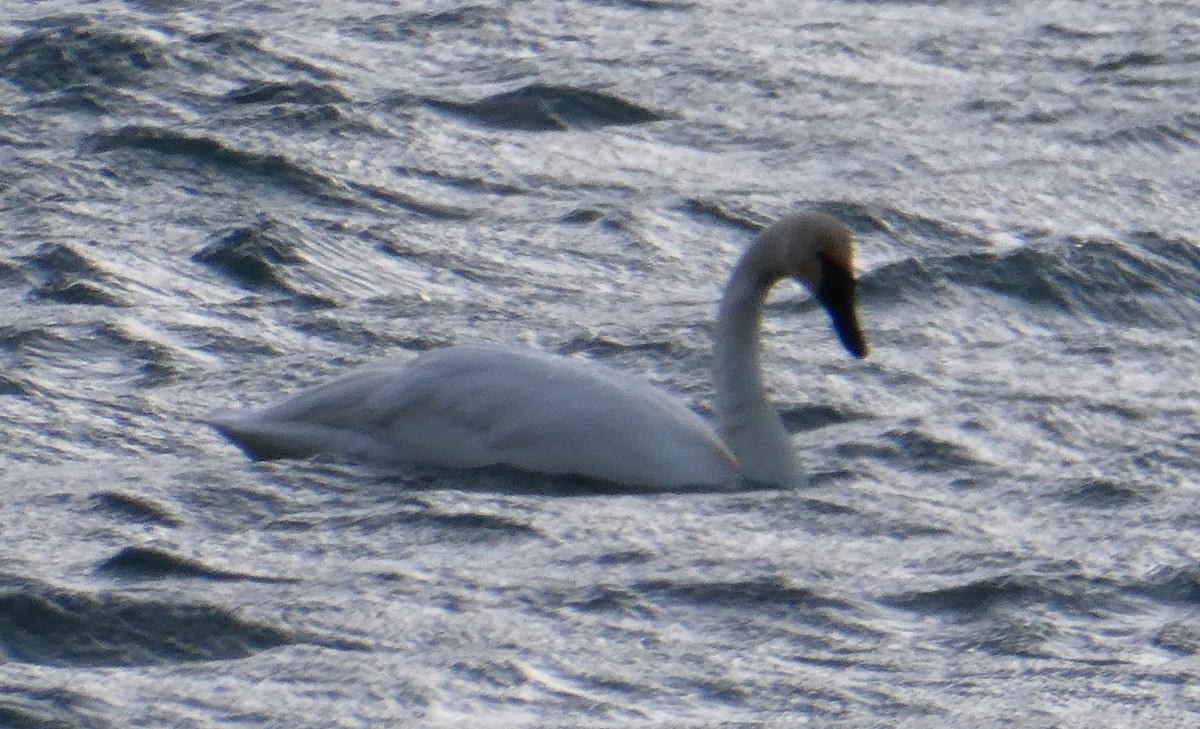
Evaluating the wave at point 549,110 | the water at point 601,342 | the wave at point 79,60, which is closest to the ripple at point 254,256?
the water at point 601,342

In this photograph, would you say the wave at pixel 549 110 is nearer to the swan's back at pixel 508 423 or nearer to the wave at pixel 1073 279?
the wave at pixel 1073 279

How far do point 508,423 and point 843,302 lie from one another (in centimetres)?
92

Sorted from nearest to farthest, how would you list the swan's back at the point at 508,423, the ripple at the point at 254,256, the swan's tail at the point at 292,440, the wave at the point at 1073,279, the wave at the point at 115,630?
the wave at the point at 115,630, the swan's back at the point at 508,423, the swan's tail at the point at 292,440, the ripple at the point at 254,256, the wave at the point at 1073,279

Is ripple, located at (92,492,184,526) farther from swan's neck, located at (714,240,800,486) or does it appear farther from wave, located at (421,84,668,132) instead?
wave, located at (421,84,668,132)

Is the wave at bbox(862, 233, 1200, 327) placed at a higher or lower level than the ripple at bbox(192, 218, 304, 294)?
lower

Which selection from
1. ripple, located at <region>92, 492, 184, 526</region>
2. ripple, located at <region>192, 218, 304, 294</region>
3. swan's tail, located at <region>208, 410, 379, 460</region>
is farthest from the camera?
ripple, located at <region>192, 218, 304, 294</region>

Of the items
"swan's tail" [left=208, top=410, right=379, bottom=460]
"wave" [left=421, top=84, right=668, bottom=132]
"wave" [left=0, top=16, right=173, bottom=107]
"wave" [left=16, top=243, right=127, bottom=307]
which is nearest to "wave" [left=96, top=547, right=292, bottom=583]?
"swan's tail" [left=208, top=410, right=379, bottom=460]

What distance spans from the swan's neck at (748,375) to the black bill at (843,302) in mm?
167

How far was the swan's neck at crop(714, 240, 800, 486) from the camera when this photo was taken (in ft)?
21.8

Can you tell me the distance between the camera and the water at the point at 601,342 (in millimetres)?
5242

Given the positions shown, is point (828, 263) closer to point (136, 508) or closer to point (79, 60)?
point (136, 508)

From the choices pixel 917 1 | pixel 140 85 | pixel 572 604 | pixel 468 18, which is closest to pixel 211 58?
pixel 140 85

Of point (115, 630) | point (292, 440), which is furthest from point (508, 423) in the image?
point (115, 630)

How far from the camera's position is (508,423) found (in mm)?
6457
